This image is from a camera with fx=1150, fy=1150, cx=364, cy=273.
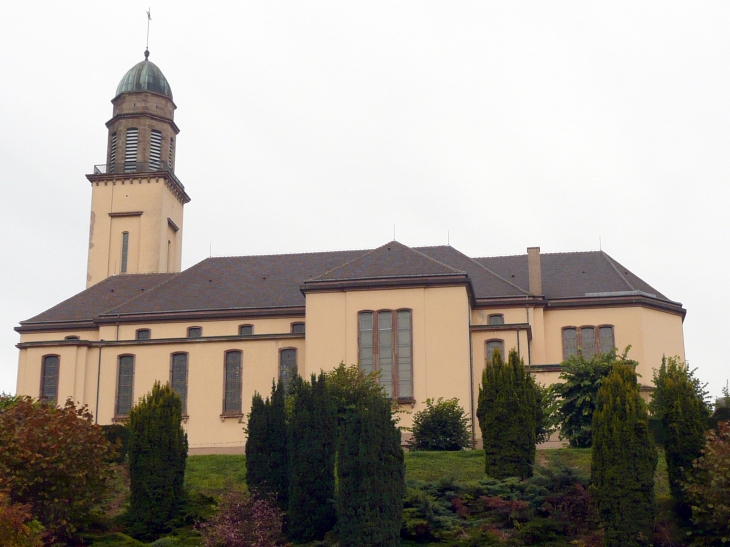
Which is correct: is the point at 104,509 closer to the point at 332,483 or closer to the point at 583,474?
the point at 332,483

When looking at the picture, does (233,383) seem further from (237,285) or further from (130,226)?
(130,226)

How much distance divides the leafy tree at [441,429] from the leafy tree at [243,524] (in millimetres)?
11598

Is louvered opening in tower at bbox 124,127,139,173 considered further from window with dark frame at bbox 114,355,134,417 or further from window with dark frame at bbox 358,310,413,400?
window with dark frame at bbox 358,310,413,400

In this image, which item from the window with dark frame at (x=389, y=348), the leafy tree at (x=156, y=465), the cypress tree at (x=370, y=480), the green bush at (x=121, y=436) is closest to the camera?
the cypress tree at (x=370, y=480)

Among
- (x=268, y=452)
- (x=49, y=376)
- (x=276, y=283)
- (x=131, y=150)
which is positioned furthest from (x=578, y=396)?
(x=131, y=150)

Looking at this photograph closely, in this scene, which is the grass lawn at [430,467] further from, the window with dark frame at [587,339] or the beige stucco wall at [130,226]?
the beige stucco wall at [130,226]

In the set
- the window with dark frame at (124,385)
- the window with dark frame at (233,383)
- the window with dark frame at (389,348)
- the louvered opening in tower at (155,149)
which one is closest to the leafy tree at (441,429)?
the window with dark frame at (389,348)

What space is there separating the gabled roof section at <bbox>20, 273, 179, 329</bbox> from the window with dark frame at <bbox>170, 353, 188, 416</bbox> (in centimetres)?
631

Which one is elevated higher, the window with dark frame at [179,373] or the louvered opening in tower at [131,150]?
the louvered opening in tower at [131,150]

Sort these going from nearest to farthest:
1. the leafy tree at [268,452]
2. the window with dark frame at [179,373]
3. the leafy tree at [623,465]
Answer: the leafy tree at [623,465] < the leafy tree at [268,452] < the window with dark frame at [179,373]

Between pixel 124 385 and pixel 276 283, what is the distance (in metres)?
9.45

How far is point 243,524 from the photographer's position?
3303 cm

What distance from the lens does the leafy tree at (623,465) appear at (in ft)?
104

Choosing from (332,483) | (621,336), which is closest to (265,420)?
(332,483)
